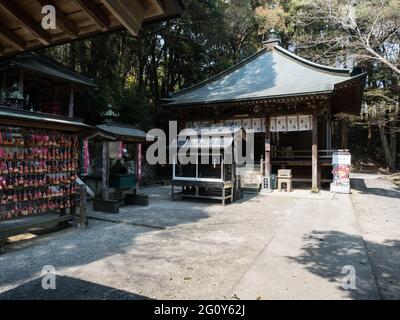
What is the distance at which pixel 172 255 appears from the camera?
4594mm

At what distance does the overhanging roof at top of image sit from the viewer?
2336mm

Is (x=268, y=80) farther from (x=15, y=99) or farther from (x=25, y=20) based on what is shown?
(x=25, y=20)

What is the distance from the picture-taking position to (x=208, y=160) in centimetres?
1027

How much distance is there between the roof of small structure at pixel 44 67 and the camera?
7.90m

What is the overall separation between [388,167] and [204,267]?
88.9 feet

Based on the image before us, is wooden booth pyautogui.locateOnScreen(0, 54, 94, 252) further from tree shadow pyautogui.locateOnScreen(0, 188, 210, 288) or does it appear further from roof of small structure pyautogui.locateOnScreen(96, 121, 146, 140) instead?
roof of small structure pyautogui.locateOnScreen(96, 121, 146, 140)

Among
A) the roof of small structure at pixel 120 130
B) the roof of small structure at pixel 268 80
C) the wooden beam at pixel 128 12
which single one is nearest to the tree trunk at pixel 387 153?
the roof of small structure at pixel 268 80

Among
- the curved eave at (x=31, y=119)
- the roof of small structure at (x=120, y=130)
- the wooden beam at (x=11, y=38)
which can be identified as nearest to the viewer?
the wooden beam at (x=11, y=38)

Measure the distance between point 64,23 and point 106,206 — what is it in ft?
20.4

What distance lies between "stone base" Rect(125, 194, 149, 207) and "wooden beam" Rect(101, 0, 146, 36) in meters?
7.26

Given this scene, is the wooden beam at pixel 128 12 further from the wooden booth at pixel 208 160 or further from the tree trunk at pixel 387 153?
the tree trunk at pixel 387 153

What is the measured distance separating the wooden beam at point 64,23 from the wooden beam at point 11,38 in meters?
0.55

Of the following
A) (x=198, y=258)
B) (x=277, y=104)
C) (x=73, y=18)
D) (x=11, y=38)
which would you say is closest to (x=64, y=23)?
(x=73, y=18)

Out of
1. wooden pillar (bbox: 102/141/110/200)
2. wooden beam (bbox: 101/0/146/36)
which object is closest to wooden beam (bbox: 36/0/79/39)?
wooden beam (bbox: 101/0/146/36)
